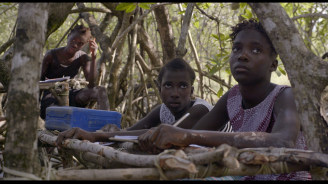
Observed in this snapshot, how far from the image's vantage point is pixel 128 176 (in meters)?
1.09

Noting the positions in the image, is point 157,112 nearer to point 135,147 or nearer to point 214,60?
point 214,60

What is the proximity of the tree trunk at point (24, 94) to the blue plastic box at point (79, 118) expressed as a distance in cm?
158

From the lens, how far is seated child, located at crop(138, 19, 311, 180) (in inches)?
54.9

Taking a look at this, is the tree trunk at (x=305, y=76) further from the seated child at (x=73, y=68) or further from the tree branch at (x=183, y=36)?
the seated child at (x=73, y=68)

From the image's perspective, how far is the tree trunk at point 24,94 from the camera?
43.4 inches

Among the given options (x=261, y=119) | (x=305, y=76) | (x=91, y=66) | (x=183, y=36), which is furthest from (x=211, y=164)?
(x=91, y=66)

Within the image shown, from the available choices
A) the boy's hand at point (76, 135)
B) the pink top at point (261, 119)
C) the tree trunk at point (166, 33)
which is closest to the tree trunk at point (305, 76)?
the pink top at point (261, 119)

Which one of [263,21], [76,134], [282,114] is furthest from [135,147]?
[263,21]

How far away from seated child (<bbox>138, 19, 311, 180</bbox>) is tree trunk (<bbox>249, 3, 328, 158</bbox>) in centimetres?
11

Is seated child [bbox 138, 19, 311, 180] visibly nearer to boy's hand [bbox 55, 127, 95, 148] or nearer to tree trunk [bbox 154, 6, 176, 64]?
boy's hand [bbox 55, 127, 95, 148]

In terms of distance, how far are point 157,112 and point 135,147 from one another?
1.11m

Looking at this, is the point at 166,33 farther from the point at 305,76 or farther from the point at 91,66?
the point at 305,76

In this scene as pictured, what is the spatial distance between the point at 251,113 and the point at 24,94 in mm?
1261

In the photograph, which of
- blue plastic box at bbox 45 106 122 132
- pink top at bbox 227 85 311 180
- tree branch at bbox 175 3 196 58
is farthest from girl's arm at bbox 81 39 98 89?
pink top at bbox 227 85 311 180
